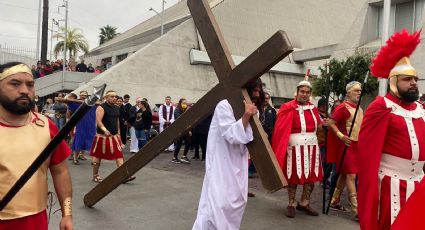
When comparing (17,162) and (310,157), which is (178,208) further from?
(17,162)

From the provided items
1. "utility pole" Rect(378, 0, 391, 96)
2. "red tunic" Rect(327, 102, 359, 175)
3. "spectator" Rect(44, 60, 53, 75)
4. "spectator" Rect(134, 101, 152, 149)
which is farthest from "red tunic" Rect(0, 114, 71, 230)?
"spectator" Rect(44, 60, 53, 75)

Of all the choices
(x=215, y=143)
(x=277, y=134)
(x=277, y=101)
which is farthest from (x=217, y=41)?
(x=277, y=101)

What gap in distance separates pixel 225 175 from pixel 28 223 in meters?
1.83

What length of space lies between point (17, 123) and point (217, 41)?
2.02 metres

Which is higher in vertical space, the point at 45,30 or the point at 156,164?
the point at 45,30

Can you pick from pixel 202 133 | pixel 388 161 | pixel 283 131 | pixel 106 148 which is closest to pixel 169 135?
pixel 388 161

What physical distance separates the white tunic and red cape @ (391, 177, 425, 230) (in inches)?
89.3

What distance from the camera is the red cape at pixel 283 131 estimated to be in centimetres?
618

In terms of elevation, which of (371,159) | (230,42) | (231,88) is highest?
(230,42)

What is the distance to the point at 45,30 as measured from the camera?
27.3 m

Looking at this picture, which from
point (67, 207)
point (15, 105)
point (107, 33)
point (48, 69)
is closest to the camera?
point (15, 105)

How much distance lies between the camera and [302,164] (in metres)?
6.19

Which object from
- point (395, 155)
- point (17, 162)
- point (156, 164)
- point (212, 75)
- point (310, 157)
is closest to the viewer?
point (17, 162)

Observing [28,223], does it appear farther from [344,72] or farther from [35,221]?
[344,72]
